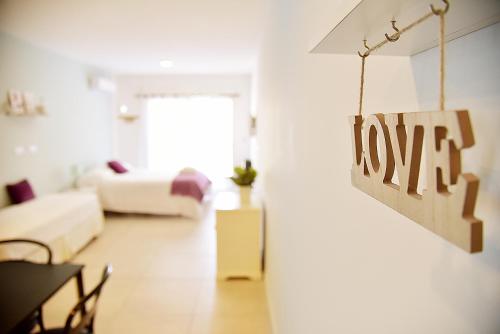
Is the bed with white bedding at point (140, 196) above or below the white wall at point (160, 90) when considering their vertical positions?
below

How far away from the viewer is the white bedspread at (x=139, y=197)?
5055 millimetres

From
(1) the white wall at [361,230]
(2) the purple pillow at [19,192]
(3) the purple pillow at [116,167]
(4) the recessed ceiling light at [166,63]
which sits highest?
(4) the recessed ceiling light at [166,63]

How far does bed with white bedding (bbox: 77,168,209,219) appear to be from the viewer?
5051mm

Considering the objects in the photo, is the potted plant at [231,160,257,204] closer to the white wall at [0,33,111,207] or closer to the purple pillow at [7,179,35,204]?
the purple pillow at [7,179,35,204]

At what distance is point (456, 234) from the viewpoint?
11.6 inches

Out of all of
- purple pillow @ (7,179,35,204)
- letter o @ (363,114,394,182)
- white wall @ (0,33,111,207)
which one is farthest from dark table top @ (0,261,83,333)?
white wall @ (0,33,111,207)

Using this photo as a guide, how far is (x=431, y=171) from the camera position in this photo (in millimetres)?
334

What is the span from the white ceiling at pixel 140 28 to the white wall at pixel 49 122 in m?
0.26

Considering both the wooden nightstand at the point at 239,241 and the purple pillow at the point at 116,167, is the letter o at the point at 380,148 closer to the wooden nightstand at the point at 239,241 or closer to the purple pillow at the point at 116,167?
the wooden nightstand at the point at 239,241

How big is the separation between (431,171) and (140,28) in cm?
384

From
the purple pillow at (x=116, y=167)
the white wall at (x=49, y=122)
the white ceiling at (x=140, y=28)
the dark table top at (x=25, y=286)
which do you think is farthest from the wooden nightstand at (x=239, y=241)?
the purple pillow at (x=116, y=167)

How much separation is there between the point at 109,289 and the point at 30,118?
2.77 metres

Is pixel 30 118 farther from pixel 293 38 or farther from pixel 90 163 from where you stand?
pixel 293 38

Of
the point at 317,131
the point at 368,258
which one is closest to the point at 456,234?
the point at 368,258
